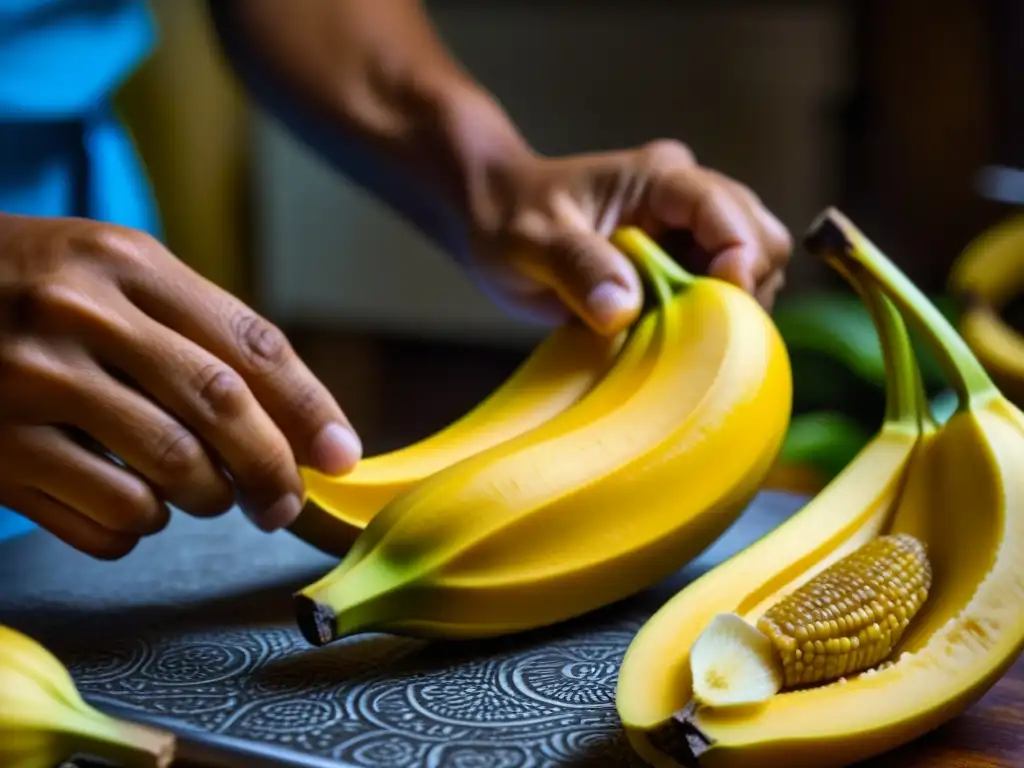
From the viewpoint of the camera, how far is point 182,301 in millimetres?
517

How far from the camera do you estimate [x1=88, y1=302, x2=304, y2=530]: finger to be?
1.65 feet

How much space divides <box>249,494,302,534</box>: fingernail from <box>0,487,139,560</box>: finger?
61 millimetres

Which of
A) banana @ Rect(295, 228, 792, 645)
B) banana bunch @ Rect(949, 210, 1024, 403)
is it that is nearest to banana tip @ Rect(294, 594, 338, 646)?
banana @ Rect(295, 228, 792, 645)

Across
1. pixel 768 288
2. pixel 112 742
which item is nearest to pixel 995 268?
pixel 768 288

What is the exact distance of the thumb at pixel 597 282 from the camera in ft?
2.06

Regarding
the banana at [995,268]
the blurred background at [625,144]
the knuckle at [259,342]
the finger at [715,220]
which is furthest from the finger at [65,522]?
the banana at [995,268]

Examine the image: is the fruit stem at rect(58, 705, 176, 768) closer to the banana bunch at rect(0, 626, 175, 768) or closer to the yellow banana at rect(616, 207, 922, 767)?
the banana bunch at rect(0, 626, 175, 768)

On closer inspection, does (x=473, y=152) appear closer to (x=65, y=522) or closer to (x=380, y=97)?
(x=380, y=97)

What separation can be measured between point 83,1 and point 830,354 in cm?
68

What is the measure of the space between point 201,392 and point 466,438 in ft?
0.50

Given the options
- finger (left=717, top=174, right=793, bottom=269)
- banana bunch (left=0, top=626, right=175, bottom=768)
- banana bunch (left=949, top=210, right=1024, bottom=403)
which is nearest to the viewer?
banana bunch (left=0, top=626, right=175, bottom=768)

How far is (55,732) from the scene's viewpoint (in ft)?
1.28

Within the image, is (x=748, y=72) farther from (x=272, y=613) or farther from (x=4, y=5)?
(x=272, y=613)

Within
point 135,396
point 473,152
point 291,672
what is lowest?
point 291,672
